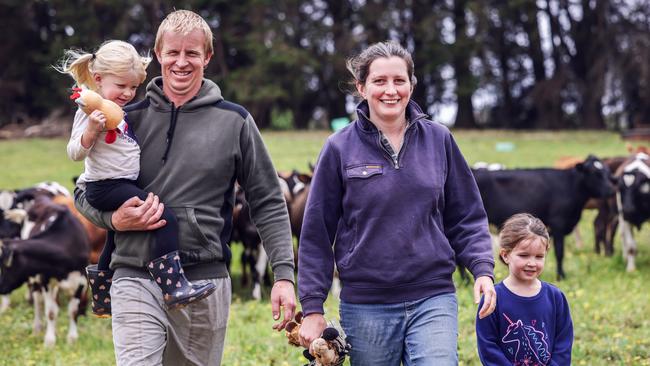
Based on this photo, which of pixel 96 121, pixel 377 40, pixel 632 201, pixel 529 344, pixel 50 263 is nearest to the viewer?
pixel 96 121

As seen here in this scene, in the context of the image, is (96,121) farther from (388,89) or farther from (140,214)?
(388,89)

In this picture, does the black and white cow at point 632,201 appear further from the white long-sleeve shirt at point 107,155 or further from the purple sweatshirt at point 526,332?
the white long-sleeve shirt at point 107,155

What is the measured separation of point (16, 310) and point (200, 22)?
809 centimetres

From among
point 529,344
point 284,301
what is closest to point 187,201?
point 284,301

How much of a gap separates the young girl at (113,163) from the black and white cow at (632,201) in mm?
9775

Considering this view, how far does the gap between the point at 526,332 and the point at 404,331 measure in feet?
2.71

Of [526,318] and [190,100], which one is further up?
[190,100]

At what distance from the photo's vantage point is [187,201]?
453 cm

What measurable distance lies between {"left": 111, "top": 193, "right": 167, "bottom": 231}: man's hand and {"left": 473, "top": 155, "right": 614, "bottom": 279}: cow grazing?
9031 millimetres

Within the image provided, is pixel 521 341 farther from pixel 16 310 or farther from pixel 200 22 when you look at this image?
pixel 16 310

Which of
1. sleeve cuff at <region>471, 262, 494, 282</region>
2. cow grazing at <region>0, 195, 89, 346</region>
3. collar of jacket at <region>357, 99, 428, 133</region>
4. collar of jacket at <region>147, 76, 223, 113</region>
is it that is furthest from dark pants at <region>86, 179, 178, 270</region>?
cow grazing at <region>0, 195, 89, 346</region>

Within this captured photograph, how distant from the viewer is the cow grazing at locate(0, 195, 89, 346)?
9906mm

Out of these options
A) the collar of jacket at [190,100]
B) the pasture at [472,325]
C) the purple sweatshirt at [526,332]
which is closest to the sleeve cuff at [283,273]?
the collar of jacket at [190,100]

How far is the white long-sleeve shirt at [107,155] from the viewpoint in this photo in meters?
4.44
